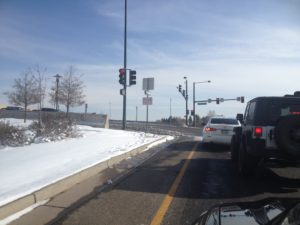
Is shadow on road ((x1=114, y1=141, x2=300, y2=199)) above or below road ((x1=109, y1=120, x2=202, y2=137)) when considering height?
below

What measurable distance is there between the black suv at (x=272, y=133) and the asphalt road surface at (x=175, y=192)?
59 cm

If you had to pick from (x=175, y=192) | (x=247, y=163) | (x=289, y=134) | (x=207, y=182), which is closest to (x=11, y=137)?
(x=207, y=182)

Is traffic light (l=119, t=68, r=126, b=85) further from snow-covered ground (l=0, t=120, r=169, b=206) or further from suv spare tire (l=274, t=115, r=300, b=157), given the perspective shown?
suv spare tire (l=274, t=115, r=300, b=157)

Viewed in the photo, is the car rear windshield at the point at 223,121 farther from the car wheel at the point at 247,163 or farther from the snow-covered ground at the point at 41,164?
the car wheel at the point at 247,163

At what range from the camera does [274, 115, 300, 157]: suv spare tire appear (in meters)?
8.29

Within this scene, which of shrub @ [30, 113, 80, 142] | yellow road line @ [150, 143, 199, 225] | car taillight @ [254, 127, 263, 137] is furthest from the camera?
shrub @ [30, 113, 80, 142]

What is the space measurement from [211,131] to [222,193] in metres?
9.81

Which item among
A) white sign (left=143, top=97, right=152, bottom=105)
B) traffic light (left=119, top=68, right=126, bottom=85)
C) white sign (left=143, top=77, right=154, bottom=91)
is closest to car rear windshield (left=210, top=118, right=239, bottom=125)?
white sign (left=143, top=77, right=154, bottom=91)

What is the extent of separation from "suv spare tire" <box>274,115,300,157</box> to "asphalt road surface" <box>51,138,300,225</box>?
2.79 feet

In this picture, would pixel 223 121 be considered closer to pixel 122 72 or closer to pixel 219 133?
pixel 219 133

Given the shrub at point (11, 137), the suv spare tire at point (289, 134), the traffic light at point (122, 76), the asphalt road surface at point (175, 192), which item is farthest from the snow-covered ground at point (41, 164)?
the traffic light at point (122, 76)

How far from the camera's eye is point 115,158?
40.7 ft

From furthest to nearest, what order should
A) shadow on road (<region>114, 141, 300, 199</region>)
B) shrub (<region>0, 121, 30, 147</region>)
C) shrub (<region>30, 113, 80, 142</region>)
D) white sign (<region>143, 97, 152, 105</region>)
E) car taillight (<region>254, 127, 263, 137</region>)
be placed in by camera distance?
white sign (<region>143, 97, 152, 105</region>), shrub (<region>30, 113, 80, 142</region>), shrub (<region>0, 121, 30, 147</region>), car taillight (<region>254, 127, 263, 137</region>), shadow on road (<region>114, 141, 300, 199</region>)

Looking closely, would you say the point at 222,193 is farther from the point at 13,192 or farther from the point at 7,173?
the point at 7,173
